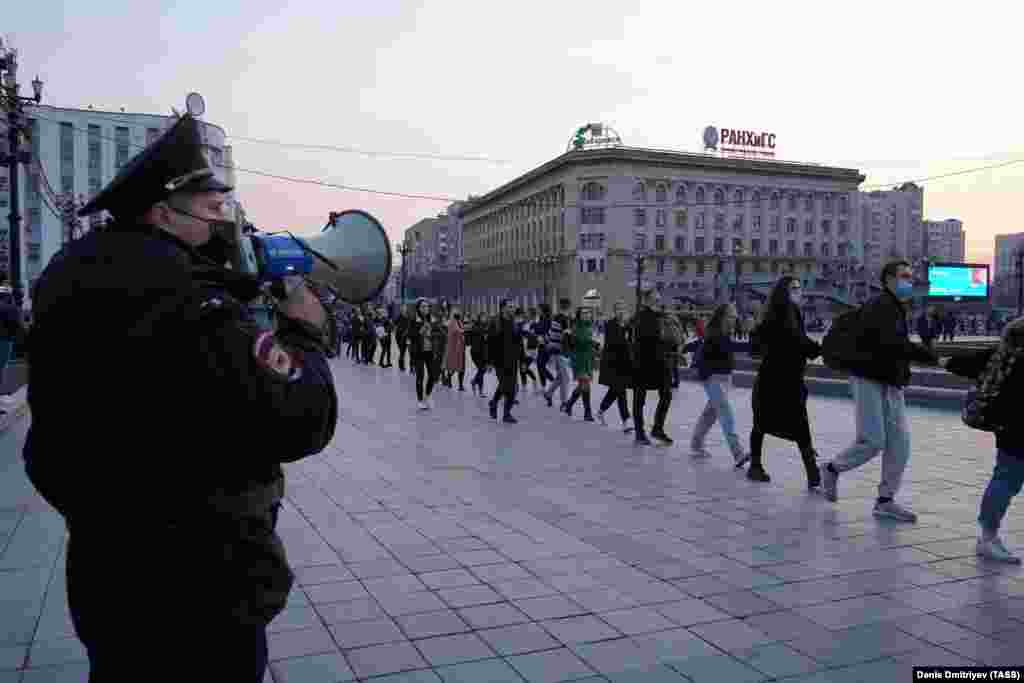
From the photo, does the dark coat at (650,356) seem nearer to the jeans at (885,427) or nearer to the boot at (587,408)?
the boot at (587,408)

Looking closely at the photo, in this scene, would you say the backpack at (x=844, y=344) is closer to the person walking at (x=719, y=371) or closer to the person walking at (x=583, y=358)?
the person walking at (x=719, y=371)

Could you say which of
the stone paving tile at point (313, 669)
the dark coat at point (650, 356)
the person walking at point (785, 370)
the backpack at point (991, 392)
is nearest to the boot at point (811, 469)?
the person walking at point (785, 370)

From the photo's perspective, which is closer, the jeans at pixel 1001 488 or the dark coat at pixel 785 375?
the jeans at pixel 1001 488

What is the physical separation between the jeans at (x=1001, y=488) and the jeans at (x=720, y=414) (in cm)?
328

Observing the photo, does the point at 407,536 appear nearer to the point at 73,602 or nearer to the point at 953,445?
the point at 73,602

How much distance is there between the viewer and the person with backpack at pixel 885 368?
622 centimetres

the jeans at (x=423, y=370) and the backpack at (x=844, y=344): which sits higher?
the backpack at (x=844, y=344)

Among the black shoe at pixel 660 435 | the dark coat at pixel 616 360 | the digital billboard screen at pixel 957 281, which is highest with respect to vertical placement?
the digital billboard screen at pixel 957 281

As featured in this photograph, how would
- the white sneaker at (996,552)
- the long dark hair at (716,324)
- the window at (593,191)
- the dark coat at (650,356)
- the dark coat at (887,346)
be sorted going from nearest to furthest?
the white sneaker at (996,552) → the dark coat at (887,346) → the long dark hair at (716,324) → the dark coat at (650,356) → the window at (593,191)

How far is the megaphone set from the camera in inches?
75.3

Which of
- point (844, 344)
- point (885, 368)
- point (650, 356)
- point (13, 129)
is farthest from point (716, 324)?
point (13, 129)

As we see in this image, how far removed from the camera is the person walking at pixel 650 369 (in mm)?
10102

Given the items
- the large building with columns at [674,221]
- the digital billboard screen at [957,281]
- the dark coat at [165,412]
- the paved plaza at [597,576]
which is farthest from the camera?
the large building with columns at [674,221]

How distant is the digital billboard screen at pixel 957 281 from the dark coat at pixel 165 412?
1543 inches
